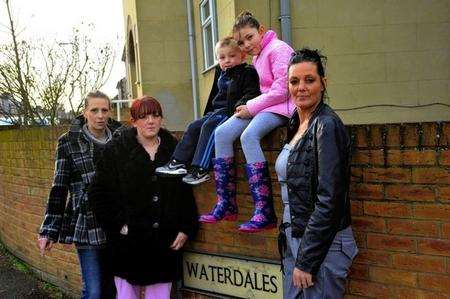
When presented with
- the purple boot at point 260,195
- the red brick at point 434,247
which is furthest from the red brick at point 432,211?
the purple boot at point 260,195

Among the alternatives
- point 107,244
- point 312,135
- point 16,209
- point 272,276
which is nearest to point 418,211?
point 312,135

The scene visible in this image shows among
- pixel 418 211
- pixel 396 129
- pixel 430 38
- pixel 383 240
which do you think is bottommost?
pixel 383 240

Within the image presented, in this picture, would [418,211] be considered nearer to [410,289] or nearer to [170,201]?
[410,289]

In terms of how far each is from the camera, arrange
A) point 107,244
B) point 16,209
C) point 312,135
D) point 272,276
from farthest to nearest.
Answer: point 16,209 < point 107,244 < point 272,276 < point 312,135

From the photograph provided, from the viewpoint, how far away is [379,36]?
26.5ft

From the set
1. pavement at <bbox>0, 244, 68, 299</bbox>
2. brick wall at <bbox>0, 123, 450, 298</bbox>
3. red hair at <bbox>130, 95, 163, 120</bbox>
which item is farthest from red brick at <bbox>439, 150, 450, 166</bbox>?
pavement at <bbox>0, 244, 68, 299</bbox>

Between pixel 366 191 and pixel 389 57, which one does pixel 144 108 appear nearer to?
pixel 366 191

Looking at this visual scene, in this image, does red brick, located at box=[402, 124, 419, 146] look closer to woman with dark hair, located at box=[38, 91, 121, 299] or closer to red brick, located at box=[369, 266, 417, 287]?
red brick, located at box=[369, 266, 417, 287]

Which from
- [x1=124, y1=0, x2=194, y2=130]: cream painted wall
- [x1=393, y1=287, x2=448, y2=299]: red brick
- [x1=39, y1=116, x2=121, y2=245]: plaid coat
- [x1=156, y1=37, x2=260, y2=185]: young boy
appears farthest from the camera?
[x1=124, y1=0, x2=194, y2=130]: cream painted wall

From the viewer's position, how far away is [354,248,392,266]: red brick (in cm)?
273

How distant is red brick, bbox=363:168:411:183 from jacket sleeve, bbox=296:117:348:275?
588mm

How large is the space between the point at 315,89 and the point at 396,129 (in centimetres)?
55

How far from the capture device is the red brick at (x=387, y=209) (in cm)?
264

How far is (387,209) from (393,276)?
1.15 ft
